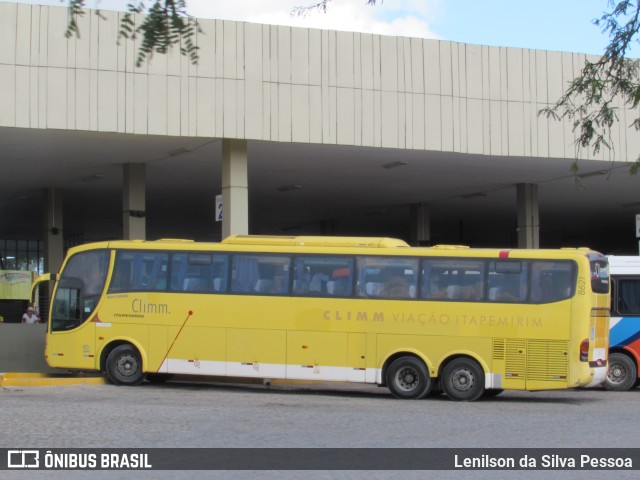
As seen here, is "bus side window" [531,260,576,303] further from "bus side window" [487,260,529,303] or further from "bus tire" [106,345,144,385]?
"bus tire" [106,345,144,385]

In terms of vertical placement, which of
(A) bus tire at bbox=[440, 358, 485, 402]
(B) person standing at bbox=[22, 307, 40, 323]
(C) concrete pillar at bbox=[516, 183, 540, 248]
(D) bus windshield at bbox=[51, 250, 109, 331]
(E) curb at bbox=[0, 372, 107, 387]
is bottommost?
(E) curb at bbox=[0, 372, 107, 387]

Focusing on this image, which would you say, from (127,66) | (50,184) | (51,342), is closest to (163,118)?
(127,66)

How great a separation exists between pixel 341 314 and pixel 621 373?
6.93 metres

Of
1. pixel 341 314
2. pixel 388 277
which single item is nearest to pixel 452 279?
pixel 388 277

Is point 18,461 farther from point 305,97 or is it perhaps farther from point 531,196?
point 531,196

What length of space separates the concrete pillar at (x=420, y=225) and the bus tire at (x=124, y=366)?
2034 centimetres

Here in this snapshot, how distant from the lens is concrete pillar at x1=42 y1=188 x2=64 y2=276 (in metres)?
34.9

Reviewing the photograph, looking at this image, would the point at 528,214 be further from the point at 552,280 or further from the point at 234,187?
the point at 552,280

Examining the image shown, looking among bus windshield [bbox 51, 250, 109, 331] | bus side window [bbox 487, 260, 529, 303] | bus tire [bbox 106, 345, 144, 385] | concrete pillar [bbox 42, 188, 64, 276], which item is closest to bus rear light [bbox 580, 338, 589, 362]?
bus side window [bbox 487, 260, 529, 303]

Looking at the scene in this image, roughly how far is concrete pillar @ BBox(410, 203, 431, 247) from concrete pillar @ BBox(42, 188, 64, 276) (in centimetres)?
1379

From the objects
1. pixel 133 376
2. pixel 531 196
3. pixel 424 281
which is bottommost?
pixel 133 376

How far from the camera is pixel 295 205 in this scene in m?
40.7

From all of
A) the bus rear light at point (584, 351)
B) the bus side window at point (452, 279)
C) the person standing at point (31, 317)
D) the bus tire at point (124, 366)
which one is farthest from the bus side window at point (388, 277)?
the person standing at point (31, 317)

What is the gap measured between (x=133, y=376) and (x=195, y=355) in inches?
58.4
